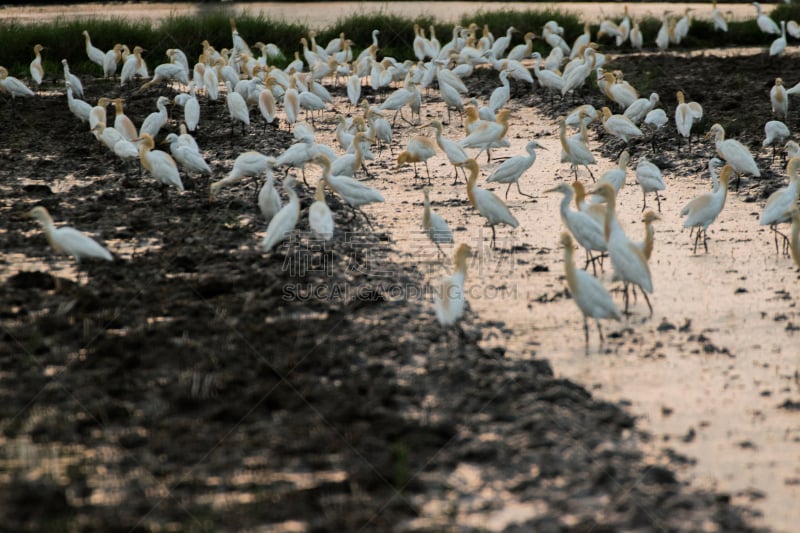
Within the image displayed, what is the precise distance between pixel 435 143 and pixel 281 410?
9.30 m

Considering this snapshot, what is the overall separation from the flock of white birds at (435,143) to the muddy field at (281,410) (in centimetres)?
49

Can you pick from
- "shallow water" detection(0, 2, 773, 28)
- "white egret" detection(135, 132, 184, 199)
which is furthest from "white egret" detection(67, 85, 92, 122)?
"shallow water" detection(0, 2, 773, 28)

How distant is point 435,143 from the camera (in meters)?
14.5

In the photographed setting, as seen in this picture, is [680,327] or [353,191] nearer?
[680,327]

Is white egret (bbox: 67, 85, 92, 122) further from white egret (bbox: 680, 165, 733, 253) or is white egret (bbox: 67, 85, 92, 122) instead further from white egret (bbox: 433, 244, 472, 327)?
white egret (bbox: 433, 244, 472, 327)

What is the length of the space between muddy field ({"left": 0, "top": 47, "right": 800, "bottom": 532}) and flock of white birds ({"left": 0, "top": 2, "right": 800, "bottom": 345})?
49cm

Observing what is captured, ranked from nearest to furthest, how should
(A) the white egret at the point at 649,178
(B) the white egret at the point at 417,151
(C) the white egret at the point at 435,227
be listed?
(C) the white egret at the point at 435,227, (A) the white egret at the point at 649,178, (B) the white egret at the point at 417,151

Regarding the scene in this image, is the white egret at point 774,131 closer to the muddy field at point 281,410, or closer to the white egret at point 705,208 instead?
the white egret at point 705,208

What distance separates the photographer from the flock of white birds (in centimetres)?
792

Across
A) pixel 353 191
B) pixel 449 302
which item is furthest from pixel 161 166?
pixel 449 302

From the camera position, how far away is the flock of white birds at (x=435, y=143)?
792cm

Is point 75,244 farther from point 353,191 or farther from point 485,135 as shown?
point 485,135

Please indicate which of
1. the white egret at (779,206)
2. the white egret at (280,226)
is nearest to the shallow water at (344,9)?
the white egret at (779,206)

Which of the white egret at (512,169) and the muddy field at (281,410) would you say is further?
the white egret at (512,169)
